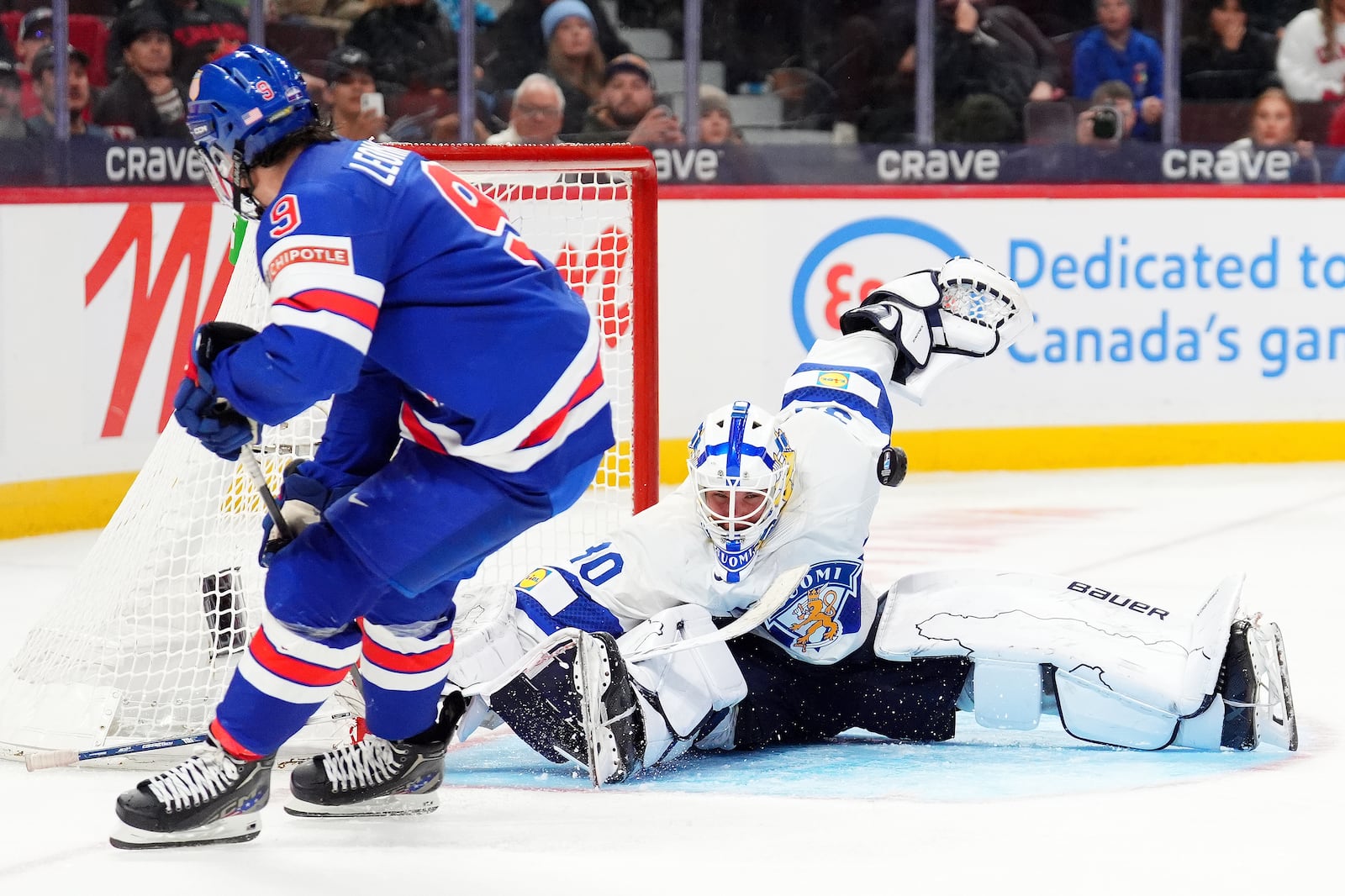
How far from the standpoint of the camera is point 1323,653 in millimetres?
3807

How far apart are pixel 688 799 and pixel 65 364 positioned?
3.04 m

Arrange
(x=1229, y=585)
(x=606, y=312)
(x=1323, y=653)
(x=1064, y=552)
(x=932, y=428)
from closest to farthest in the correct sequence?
(x=1229, y=585), (x=1323, y=653), (x=606, y=312), (x=1064, y=552), (x=932, y=428)

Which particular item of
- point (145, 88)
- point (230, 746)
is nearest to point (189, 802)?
point (230, 746)

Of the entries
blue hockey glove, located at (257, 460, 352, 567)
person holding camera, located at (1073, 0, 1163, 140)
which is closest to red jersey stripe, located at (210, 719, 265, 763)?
blue hockey glove, located at (257, 460, 352, 567)

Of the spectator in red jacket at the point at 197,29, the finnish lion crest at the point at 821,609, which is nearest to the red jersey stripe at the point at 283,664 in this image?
the finnish lion crest at the point at 821,609

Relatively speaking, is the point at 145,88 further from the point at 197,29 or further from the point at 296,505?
the point at 296,505

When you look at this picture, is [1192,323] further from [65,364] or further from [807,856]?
[807,856]

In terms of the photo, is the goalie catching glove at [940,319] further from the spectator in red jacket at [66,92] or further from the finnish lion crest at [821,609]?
the spectator in red jacket at [66,92]

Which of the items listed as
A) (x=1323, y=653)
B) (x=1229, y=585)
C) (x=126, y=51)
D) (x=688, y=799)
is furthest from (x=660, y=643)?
(x=126, y=51)

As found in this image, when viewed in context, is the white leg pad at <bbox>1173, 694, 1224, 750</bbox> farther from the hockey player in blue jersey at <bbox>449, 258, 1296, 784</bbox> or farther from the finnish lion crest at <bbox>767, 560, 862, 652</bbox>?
the finnish lion crest at <bbox>767, 560, 862, 652</bbox>

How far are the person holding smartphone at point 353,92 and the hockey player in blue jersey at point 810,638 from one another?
3.33m

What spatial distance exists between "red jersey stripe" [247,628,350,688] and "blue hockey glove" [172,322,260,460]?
267mm

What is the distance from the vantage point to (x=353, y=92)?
241 inches

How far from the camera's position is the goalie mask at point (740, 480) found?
285 centimetres
